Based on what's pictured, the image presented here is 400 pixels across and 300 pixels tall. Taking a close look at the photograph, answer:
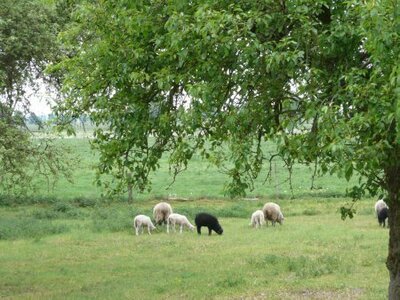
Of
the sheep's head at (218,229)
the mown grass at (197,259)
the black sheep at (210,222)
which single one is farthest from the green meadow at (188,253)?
the black sheep at (210,222)

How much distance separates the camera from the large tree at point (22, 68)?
59.3 ft

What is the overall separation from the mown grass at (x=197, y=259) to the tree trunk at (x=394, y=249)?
4267 mm

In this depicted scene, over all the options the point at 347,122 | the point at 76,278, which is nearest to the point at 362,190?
the point at 347,122

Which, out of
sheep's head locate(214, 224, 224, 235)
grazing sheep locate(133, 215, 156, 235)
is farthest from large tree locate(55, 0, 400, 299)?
grazing sheep locate(133, 215, 156, 235)

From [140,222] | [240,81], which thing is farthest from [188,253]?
[240,81]

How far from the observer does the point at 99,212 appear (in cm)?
3541

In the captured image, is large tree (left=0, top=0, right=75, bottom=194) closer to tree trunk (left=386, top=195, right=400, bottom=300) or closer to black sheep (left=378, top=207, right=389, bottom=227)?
tree trunk (left=386, top=195, right=400, bottom=300)

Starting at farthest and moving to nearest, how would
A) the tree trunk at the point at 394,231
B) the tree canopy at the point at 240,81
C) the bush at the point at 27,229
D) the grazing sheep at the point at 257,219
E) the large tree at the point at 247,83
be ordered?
the grazing sheep at the point at 257,219
the bush at the point at 27,229
the tree trunk at the point at 394,231
the tree canopy at the point at 240,81
the large tree at the point at 247,83

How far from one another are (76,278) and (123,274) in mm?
1338

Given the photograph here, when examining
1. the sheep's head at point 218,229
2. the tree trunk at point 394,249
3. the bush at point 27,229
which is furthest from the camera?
the sheep's head at point 218,229

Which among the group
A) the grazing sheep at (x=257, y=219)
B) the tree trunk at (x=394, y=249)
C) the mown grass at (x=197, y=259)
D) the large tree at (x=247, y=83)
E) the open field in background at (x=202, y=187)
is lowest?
the mown grass at (x=197, y=259)

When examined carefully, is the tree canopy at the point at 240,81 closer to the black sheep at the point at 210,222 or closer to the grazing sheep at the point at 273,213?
the black sheep at the point at 210,222

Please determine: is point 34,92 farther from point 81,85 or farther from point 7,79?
point 81,85

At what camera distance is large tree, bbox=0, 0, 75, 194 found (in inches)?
712
